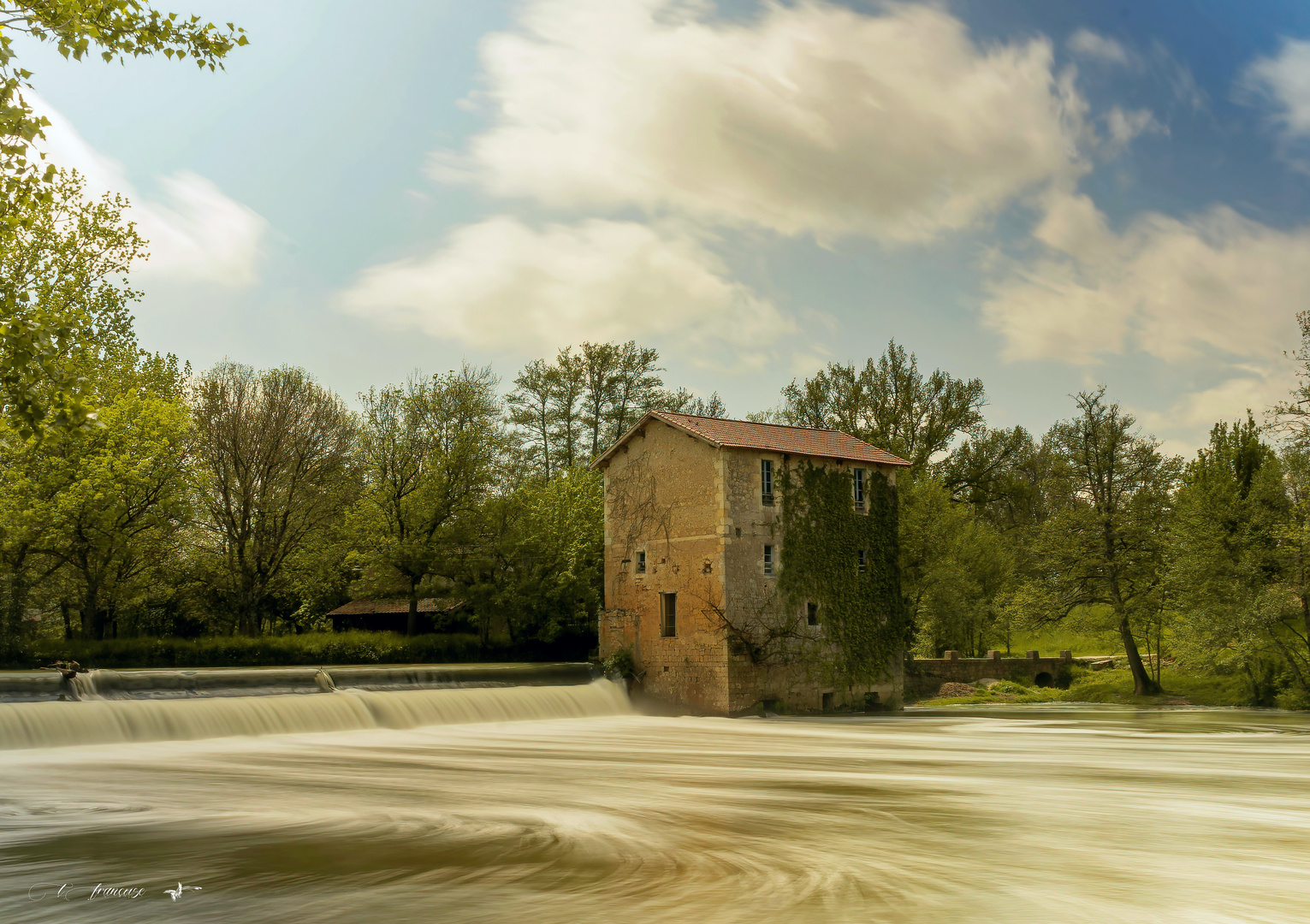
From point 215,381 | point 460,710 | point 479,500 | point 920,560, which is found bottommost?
point 460,710

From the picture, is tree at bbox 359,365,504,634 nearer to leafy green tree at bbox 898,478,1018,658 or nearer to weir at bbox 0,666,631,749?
weir at bbox 0,666,631,749

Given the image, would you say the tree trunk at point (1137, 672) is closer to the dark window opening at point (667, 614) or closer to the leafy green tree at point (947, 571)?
the leafy green tree at point (947, 571)

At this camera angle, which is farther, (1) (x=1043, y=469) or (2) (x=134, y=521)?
(1) (x=1043, y=469)

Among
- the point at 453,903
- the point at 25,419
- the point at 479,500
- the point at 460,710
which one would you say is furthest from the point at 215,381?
the point at 453,903

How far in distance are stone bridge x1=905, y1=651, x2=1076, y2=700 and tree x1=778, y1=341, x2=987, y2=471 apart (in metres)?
9.81

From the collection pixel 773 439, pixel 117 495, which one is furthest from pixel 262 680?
pixel 773 439

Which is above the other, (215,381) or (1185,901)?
(215,381)

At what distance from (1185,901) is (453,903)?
5.63 m

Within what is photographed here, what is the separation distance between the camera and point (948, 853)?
9273mm

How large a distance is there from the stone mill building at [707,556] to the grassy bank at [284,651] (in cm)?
489

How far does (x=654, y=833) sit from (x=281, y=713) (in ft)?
47.2

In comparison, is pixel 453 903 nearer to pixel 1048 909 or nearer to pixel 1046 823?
pixel 1048 909

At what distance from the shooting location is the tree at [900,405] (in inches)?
1838

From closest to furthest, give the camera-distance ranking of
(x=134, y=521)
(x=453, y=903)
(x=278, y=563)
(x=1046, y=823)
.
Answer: (x=453, y=903) → (x=1046, y=823) → (x=134, y=521) → (x=278, y=563)
